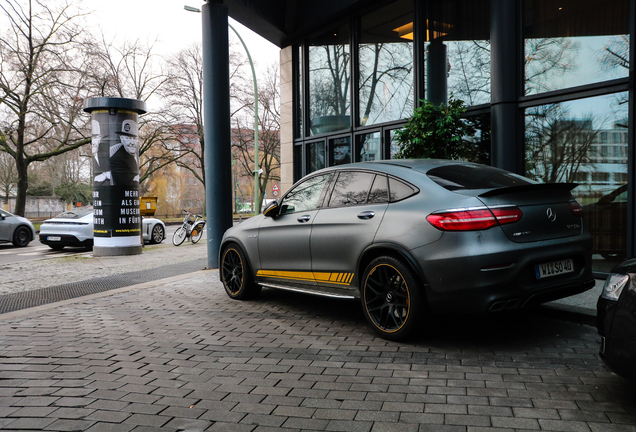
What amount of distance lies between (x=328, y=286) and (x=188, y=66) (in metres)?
34.7

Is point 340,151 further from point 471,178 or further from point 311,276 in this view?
point 471,178

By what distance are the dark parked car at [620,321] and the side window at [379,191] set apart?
208 cm

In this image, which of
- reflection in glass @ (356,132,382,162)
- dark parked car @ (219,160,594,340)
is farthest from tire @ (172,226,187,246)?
dark parked car @ (219,160,594,340)

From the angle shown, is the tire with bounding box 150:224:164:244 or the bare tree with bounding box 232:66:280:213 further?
the bare tree with bounding box 232:66:280:213

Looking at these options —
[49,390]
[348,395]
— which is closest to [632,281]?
[348,395]

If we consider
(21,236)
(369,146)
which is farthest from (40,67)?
(369,146)

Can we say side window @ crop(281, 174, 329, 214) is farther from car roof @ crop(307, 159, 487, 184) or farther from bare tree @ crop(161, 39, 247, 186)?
bare tree @ crop(161, 39, 247, 186)

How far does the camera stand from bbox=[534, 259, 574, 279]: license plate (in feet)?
13.0

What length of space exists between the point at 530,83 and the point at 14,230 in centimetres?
1589

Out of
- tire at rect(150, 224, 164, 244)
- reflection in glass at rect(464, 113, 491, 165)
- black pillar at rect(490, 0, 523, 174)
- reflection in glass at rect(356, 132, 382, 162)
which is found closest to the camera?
black pillar at rect(490, 0, 523, 174)

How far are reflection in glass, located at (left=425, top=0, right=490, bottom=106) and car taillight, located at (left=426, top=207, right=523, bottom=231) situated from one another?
512 centimetres

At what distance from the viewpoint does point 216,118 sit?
9.20m

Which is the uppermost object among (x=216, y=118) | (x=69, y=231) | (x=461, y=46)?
(x=461, y=46)

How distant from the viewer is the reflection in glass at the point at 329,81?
11445 mm
